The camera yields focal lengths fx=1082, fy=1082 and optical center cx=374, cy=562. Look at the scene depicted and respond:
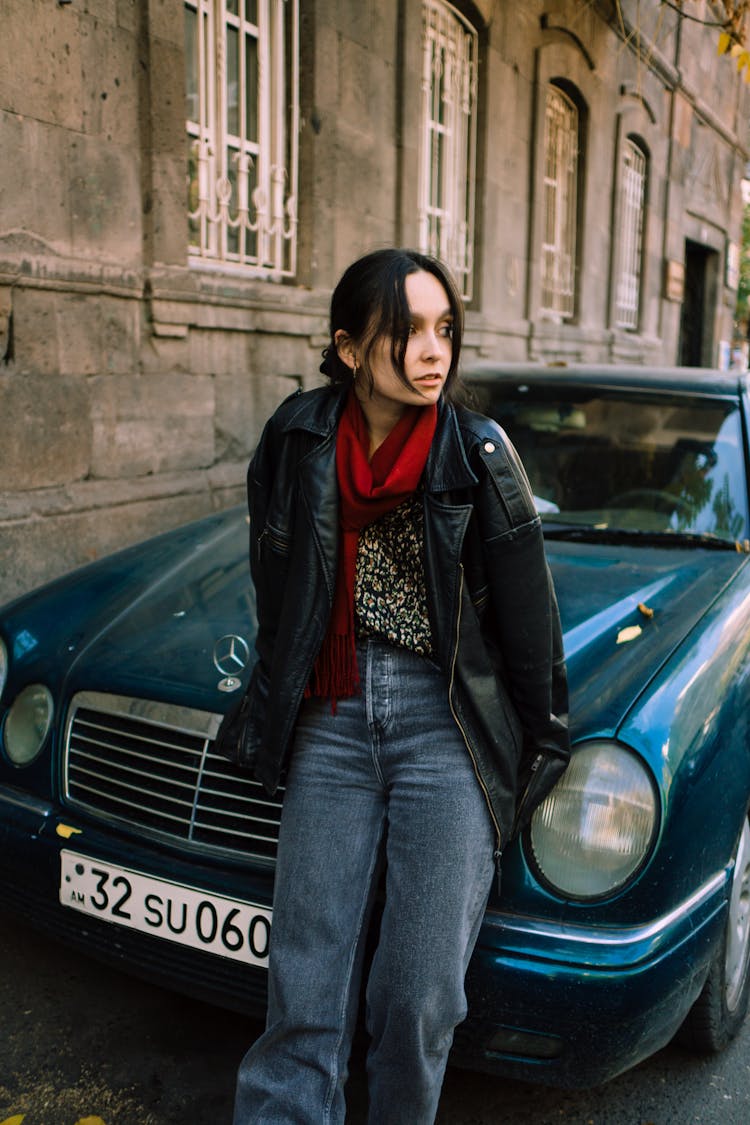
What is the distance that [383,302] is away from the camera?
1.86 m

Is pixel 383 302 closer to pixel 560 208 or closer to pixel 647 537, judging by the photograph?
pixel 647 537

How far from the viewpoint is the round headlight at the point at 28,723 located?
2.69 meters

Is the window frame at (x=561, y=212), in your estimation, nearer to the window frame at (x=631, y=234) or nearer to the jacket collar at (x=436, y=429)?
the window frame at (x=631, y=234)

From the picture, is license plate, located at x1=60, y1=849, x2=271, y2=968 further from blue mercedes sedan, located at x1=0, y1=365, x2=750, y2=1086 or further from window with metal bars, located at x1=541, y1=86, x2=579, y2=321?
window with metal bars, located at x1=541, y1=86, x2=579, y2=321

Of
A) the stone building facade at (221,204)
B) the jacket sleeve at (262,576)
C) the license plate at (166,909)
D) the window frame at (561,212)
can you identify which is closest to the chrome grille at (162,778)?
the license plate at (166,909)

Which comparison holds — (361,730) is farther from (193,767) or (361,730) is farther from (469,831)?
(193,767)

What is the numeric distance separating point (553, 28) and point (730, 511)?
847cm

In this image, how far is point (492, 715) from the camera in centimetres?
192

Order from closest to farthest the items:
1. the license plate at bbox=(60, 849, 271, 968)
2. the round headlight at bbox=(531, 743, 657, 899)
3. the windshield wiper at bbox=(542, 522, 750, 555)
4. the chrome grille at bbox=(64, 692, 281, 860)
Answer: the round headlight at bbox=(531, 743, 657, 899) < the license plate at bbox=(60, 849, 271, 968) < the chrome grille at bbox=(64, 692, 281, 860) < the windshield wiper at bbox=(542, 522, 750, 555)

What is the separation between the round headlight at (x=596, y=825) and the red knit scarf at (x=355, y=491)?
53cm

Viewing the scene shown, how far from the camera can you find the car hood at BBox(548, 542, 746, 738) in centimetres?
232

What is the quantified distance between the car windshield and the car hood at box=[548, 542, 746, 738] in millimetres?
195

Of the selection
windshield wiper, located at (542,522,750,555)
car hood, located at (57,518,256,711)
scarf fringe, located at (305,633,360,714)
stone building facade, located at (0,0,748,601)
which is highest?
stone building facade, located at (0,0,748,601)

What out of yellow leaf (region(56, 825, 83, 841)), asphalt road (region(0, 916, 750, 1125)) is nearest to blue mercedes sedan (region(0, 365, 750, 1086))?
yellow leaf (region(56, 825, 83, 841))
